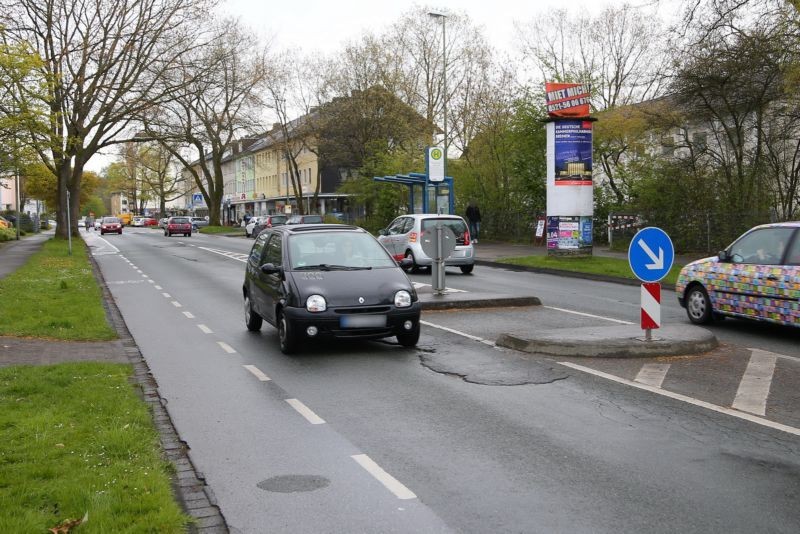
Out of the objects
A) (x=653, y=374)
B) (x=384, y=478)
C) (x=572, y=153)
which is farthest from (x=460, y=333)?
(x=572, y=153)

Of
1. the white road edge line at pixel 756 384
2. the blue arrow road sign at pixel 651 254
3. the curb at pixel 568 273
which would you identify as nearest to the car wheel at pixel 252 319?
the blue arrow road sign at pixel 651 254

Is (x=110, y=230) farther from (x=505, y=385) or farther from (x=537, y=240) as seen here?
(x=505, y=385)

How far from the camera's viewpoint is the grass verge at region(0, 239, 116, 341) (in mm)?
11603

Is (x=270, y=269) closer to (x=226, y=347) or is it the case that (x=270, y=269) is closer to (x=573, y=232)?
(x=226, y=347)

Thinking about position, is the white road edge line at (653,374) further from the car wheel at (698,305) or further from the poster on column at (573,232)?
the poster on column at (573,232)

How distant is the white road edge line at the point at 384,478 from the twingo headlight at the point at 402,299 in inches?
171

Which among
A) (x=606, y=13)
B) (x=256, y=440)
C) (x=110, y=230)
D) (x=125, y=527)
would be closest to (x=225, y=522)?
(x=125, y=527)

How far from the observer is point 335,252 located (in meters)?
10.9

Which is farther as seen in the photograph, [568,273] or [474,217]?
[474,217]

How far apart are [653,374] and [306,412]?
12.2 feet

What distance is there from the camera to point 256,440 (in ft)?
20.6

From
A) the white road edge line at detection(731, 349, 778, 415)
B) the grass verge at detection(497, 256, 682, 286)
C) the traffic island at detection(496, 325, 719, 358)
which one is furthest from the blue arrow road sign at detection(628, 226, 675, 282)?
the grass verge at detection(497, 256, 682, 286)

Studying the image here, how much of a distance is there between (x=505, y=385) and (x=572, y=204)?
18.0 metres

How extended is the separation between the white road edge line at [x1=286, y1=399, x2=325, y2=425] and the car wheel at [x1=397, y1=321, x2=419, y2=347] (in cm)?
290
